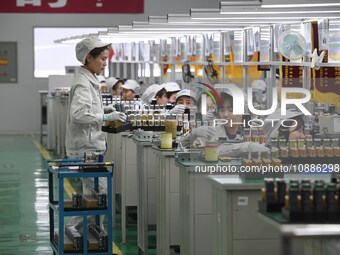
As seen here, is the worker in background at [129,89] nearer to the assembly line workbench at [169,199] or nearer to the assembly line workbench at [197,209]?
the assembly line workbench at [169,199]

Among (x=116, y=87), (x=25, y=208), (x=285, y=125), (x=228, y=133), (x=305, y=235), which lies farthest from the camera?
(x=116, y=87)

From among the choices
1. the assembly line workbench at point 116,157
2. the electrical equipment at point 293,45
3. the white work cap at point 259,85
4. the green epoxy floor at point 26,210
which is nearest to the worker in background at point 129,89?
the green epoxy floor at point 26,210

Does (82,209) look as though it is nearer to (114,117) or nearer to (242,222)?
(114,117)

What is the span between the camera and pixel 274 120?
6.22m

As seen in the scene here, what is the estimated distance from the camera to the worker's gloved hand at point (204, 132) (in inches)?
254

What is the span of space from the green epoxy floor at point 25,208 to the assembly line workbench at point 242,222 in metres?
3.06

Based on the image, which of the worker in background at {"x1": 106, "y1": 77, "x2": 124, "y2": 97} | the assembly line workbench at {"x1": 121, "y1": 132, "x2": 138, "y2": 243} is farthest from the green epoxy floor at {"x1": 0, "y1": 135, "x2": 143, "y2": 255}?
the worker in background at {"x1": 106, "y1": 77, "x2": 124, "y2": 97}

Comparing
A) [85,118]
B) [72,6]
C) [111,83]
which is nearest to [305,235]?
[85,118]

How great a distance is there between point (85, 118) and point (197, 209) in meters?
1.32

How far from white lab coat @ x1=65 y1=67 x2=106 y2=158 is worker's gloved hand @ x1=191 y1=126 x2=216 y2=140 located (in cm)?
92

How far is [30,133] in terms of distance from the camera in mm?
23969

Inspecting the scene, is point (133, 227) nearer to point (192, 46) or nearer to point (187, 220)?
point (187, 220)

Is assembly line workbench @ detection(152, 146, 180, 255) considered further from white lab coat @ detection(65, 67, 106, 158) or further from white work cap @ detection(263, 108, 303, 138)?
white work cap @ detection(263, 108, 303, 138)

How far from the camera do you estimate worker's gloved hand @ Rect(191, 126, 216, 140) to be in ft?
21.1
